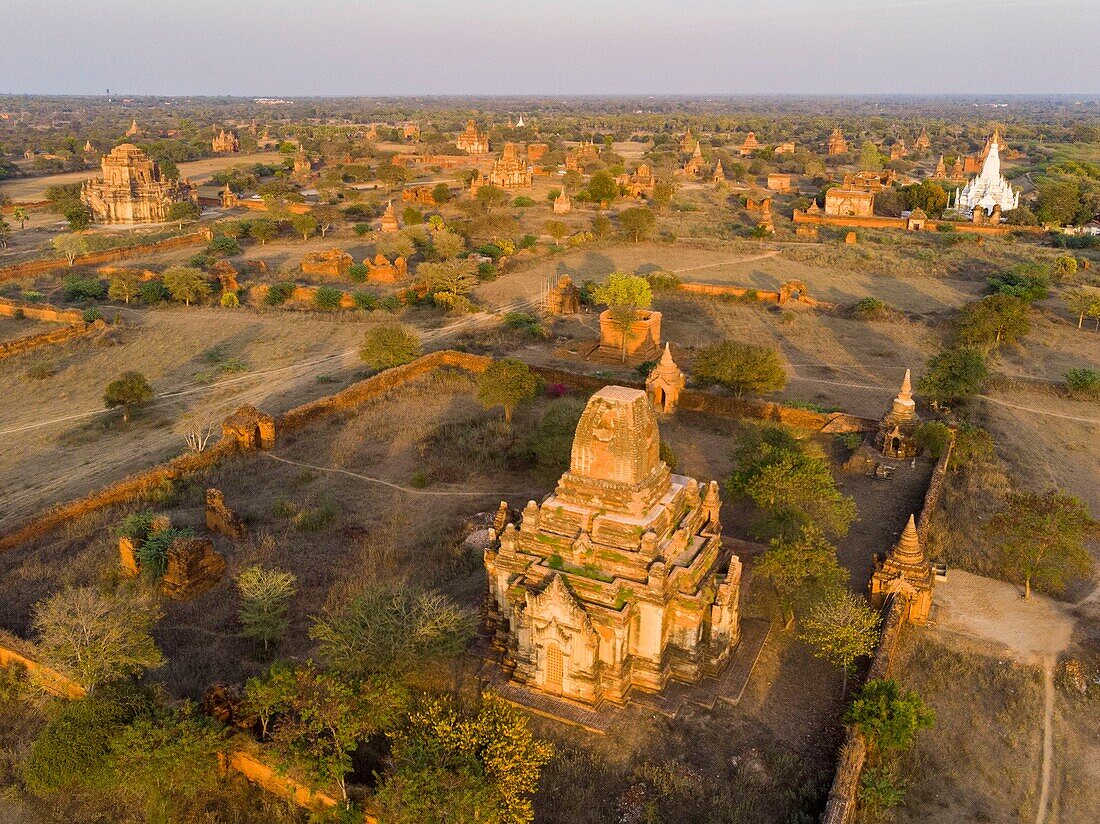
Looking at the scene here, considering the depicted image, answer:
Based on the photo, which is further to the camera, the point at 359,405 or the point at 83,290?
the point at 83,290

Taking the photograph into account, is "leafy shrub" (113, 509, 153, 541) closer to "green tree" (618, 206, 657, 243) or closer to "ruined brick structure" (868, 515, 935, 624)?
"ruined brick structure" (868, 515, 935, 624)

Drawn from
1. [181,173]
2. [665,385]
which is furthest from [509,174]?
[665,385]

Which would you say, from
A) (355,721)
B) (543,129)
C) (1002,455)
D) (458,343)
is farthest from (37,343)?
(543,129)

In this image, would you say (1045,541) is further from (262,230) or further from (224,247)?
(262,230)

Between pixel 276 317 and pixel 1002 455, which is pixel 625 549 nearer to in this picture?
pixel 1002 455

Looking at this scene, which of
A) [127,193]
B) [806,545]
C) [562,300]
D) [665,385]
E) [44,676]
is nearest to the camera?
[44,676]
